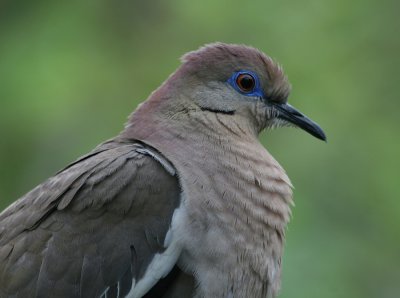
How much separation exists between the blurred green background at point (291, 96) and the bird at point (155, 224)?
1291 mm

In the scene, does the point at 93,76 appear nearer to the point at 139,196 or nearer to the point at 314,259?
the point at 314,259

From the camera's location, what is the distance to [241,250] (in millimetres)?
3764

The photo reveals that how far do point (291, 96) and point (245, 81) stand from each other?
1.48m

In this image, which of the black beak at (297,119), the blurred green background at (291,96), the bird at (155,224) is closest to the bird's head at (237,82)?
the black beak at (297,119)

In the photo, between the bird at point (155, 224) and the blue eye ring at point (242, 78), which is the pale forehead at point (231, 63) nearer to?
the blue eye ring at point (242, 78)

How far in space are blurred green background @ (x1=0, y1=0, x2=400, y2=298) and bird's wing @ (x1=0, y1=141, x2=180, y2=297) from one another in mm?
1617

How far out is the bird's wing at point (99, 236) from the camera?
370 cm

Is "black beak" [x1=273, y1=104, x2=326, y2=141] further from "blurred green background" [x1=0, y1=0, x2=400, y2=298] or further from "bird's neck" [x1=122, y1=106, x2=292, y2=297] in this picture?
"blurred green background" [x1=0, y1=0, x2=400, y2=298]

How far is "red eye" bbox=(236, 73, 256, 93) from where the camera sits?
4453 mm

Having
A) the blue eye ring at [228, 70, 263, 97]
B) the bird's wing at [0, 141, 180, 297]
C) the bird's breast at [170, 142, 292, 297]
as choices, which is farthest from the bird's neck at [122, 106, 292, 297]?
the blue eye ring at [228, 70, 263, 97]

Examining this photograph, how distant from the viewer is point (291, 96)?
589 cm

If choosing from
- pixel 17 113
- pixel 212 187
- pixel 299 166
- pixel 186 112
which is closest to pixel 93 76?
pixel 17 113

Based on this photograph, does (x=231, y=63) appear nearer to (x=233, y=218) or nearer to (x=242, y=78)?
(x=242, y=78)

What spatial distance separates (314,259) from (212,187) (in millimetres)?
1521
